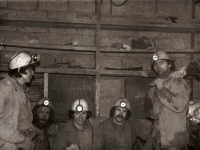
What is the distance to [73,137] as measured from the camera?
13.6ft

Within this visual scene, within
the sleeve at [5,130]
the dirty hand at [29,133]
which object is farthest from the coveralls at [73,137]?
the sleeve at [5,130]

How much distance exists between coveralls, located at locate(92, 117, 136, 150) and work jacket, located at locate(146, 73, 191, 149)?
21.2 inches

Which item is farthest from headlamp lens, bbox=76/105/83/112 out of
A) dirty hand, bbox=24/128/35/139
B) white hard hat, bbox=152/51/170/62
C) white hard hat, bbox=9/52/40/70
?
white hard hat, bbox=152/51/170/62

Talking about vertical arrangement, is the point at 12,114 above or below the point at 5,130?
above

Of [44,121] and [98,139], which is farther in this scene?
[44,121]

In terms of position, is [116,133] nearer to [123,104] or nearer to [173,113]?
[123,104]

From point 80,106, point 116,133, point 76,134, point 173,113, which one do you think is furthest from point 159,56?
point 76,134

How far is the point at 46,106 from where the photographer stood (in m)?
4.88

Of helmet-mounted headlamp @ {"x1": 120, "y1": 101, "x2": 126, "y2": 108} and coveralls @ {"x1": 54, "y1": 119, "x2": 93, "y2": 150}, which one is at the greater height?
helmet-mounted headlamp @ {"x1": 120, "y1": 101, "x2": 126, "y2": 108}

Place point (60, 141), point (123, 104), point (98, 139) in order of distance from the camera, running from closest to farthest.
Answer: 1. point (60, 141)
2. point (98, 139)
3. point (123, 104)

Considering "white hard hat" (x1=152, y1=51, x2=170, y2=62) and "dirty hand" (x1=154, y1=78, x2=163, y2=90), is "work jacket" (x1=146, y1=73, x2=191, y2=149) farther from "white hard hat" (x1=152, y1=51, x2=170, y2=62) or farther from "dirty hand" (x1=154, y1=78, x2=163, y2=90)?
"white hard hat" (x1=152, y1=51, x2=170, y2=62)

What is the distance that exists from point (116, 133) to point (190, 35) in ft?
10.6

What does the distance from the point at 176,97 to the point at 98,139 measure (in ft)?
4.85

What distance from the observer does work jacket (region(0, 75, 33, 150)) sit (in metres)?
3.24
